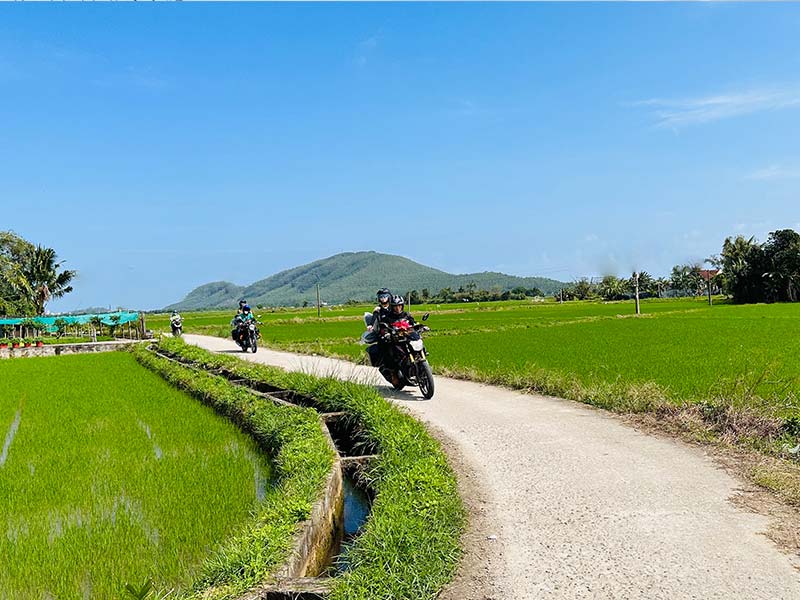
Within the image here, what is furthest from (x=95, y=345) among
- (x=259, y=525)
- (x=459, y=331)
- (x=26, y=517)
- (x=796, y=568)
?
(x=796, y=568)

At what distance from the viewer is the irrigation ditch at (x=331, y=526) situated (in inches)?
123

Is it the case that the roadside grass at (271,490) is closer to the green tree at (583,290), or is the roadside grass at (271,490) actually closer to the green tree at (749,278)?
the green tree at (749,278)

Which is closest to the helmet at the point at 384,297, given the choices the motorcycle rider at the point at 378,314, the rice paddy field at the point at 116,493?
the motorcycle rider at the point at 378,314

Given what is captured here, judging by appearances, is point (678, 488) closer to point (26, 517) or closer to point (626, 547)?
point (626, 547)

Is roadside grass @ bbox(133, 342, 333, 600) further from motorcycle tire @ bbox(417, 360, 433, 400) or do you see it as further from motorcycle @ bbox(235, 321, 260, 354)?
motorcycle @ bbox(235, 321, 260, 354)

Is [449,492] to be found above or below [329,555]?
above

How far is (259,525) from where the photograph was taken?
388 centimetres

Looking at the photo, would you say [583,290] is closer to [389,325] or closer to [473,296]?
[473,296]

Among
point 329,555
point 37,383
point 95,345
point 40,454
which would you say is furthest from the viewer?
point 95,345

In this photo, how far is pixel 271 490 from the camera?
530cm

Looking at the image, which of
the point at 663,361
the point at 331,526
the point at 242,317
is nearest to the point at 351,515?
the point at 331,526

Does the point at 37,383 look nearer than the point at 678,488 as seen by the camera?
No

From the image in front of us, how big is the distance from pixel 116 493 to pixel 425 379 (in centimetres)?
456

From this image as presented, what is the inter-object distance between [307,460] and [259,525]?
153 cm
